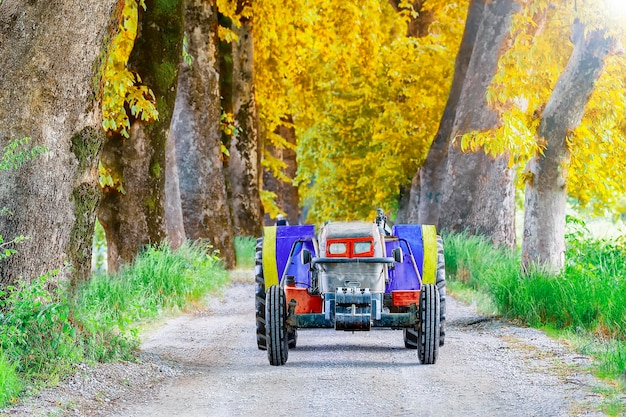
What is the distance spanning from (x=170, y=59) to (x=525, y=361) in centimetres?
906

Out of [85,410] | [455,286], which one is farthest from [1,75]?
[455,286]

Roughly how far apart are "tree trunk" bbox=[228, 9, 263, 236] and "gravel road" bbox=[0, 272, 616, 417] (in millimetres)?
15691

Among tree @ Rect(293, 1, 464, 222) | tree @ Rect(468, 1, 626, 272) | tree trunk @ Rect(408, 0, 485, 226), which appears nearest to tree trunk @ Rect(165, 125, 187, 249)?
tree @ Rect(468, 1, 626, 272)

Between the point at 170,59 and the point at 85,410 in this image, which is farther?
the point at 170,59

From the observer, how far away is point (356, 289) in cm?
1025

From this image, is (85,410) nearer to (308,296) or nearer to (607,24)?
(308,296)

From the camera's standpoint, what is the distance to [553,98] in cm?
1598

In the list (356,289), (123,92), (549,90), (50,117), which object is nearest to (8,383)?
(50,117)

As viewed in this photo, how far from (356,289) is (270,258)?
56.9 inches

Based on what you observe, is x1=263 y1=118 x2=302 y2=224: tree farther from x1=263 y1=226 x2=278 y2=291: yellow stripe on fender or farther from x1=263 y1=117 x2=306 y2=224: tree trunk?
x1=263 y1=226 x2=278 y2=291: yellow stripe on fender

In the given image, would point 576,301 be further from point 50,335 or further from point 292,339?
point 50,335

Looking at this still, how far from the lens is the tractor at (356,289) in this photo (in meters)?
10.3

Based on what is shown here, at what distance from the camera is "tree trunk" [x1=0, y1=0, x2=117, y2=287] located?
9734 millimetres

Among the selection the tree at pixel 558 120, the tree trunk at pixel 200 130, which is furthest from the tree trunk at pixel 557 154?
the tree trunk at pixel 200 130
